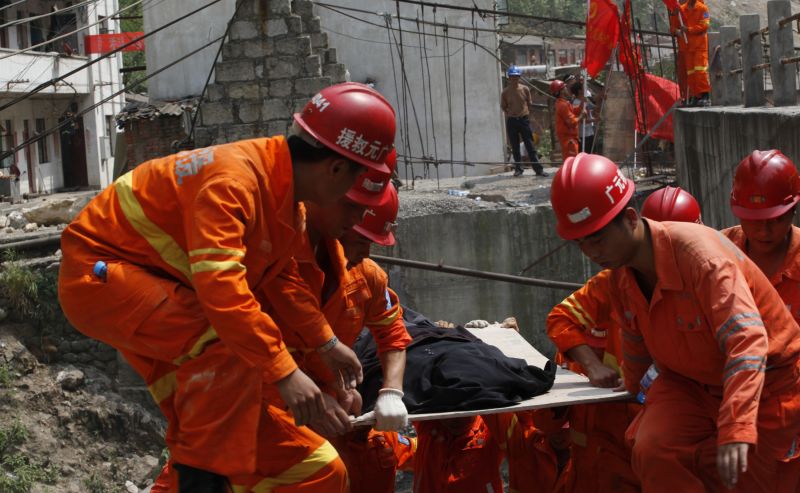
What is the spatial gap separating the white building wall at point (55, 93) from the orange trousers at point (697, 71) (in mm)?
22209

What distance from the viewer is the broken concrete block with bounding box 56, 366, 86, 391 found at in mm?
12250

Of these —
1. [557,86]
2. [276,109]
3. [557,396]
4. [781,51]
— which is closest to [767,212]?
[557,396]

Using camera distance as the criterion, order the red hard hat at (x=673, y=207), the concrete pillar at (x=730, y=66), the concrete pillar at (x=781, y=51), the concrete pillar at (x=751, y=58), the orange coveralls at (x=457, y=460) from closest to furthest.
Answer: the red hard hat at (x=673, y=207), the orange coveralls at (x=457, y=460), the concrete pillar at (x=781, y=51), the concrete pillar at (x=751, y=58), the concrete pillar at (x=730, y=66)

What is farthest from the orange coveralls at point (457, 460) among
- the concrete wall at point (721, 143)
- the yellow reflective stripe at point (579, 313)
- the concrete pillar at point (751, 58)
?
the concrete pillar at point (751, 58)

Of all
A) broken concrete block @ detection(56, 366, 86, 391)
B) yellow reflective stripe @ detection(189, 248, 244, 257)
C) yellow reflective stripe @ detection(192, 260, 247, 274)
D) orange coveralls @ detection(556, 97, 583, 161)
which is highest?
orange coveralls @ detection(556, 97, 583, 161)

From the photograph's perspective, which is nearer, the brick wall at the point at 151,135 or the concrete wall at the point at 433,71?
the brick wall at the point at 151,135

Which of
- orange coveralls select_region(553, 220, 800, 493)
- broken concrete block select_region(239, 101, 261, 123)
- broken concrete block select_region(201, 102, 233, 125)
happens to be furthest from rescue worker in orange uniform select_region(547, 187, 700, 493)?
broken concrete block select_region(201, 102, 233, 125)

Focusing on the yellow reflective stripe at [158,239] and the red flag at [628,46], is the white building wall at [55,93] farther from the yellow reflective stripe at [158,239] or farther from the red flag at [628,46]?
the yellow reflective stripe at [158,239]

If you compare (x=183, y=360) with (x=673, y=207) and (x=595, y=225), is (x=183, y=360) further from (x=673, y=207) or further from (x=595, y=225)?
(x=673, y=207)

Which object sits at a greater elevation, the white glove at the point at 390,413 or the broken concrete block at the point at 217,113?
the broken concrete block at the point at 217,113

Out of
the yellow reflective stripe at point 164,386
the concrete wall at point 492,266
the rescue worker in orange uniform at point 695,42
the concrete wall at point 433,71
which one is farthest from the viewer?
the concrete wall at point 433,71

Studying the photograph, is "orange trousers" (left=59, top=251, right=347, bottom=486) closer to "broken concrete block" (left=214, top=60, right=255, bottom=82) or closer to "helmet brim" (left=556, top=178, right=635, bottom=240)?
"helmet brim" (left=556, top=178, right=635, bottom=240)

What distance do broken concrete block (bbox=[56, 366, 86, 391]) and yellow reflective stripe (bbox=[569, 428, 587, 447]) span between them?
8.15 metres

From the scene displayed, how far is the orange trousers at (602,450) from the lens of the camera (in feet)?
17.1
